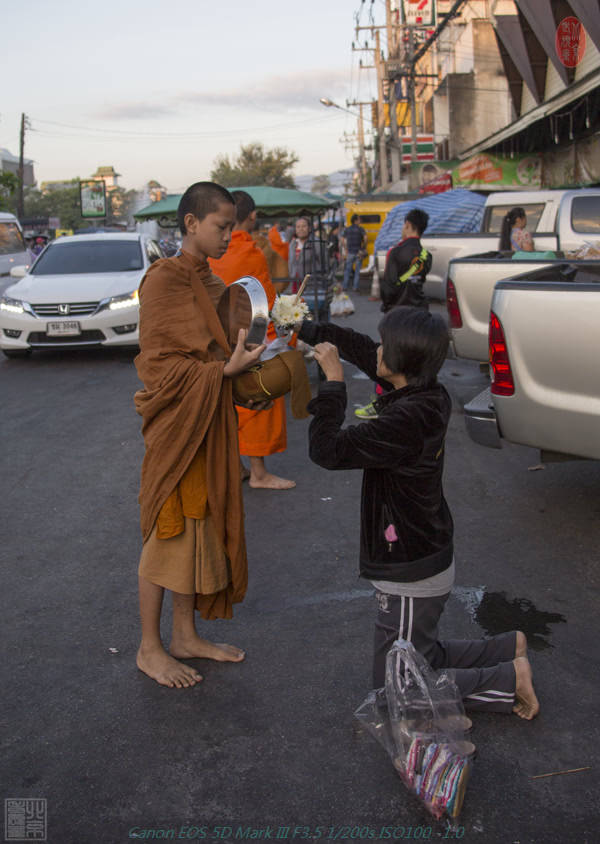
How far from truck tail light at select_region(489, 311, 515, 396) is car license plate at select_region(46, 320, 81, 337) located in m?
7.01

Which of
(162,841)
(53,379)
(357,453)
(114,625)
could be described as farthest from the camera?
(53,379)

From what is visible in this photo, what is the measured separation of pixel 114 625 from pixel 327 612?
3.27ft

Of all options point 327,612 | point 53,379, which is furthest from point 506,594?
point 53,379

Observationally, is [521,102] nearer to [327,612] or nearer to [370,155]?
[327,612]

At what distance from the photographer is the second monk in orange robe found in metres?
5.47

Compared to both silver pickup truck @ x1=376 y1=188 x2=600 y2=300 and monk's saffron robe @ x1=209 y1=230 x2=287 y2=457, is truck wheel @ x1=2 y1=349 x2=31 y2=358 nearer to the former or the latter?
silver pickup truck @ x1=376 y1=188 x2=600 y2=300

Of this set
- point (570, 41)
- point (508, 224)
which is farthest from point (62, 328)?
point (570, 41)

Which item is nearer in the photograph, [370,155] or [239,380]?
[239,380]

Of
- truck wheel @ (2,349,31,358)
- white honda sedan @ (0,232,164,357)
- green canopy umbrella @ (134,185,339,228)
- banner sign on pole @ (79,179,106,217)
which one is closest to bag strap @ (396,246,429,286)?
white honda sedan @ (0,232,164,357)

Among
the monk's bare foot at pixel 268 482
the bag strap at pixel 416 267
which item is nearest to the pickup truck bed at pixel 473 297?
the bag strap at pixel 416 267

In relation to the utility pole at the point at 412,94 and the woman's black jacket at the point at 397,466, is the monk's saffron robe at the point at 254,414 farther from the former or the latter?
the utility pole at the point at 412,94

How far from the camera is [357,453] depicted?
8.54 feet

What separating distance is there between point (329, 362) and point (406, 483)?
0.47 metres

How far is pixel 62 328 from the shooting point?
10.4m
